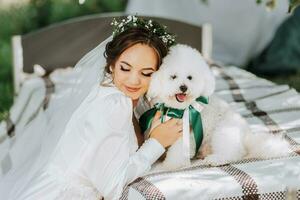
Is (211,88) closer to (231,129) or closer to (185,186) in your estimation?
(231,129)

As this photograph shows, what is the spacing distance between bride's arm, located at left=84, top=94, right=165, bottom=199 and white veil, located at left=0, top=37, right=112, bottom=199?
28 cm

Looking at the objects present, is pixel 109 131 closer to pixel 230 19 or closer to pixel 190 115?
pixel 190 115

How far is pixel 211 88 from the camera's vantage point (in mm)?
3055

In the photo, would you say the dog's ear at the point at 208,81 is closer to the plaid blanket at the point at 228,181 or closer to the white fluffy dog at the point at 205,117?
the white fluffy dog at the point at 205,117

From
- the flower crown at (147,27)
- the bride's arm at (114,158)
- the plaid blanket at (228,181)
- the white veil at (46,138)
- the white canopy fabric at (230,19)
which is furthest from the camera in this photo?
the white canopy fabric at (230,19)

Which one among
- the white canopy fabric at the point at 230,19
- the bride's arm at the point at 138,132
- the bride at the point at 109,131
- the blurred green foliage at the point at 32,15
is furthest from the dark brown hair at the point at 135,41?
the blurred green foliage at the point at 32,15

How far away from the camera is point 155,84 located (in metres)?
2.98

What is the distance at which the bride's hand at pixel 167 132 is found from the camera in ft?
10.0

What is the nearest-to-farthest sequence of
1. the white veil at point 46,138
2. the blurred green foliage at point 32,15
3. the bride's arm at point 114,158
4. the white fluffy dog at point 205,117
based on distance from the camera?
the bride's arm at point 114,158 → the white fluffy dog at point 205,117 → the white veil at point 46,138 → the blurred green foliage at point 32,15

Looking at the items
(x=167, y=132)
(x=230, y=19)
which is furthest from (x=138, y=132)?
(x=230, y=19)

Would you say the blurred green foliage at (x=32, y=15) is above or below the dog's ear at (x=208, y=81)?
below

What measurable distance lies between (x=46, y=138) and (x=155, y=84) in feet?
2.90

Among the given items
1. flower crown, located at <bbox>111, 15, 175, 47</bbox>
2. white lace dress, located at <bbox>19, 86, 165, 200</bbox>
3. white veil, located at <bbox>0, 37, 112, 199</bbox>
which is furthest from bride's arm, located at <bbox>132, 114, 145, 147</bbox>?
flower crown, located at <bbox>111, 15, 175, 47</bbox>

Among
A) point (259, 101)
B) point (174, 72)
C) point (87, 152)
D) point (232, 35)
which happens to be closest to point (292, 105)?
point (259, 101)
